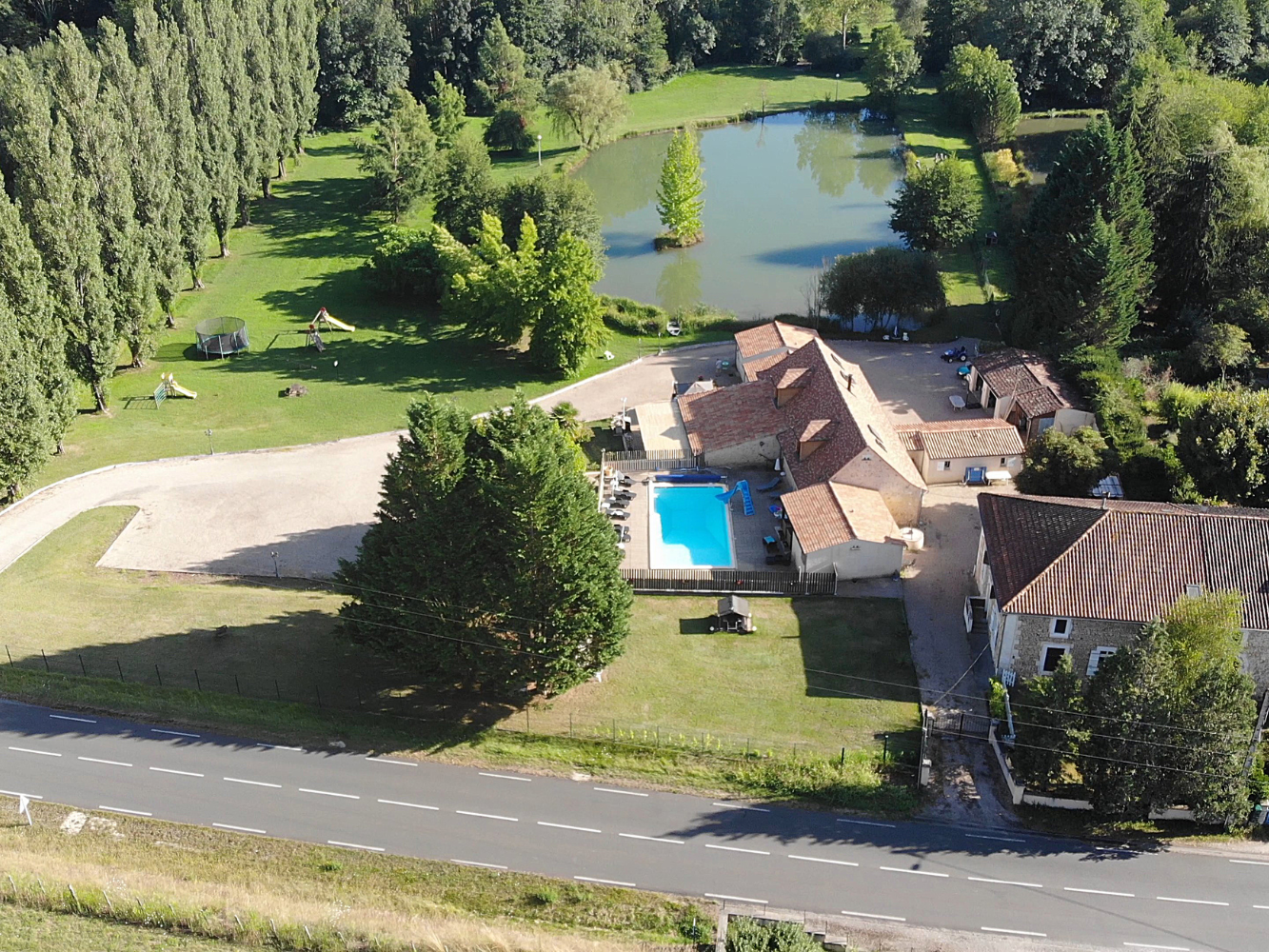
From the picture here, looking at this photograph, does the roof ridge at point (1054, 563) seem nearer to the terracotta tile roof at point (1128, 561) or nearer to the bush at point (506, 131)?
the terracotta tile roof at point (1128, 561)

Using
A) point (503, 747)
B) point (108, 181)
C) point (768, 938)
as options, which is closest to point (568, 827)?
point (503, 747)

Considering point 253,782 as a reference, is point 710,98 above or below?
above

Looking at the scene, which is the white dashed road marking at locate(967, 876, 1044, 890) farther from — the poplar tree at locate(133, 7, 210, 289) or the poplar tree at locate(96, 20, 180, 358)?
the poplar tree at locate(133, 7, 210, 289)

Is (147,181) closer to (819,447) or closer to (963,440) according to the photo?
(819,447)

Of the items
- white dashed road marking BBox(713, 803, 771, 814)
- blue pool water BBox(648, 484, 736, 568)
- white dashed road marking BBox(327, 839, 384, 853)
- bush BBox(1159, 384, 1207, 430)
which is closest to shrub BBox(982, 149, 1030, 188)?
bush BBox(1159, 384, 1207, 430)

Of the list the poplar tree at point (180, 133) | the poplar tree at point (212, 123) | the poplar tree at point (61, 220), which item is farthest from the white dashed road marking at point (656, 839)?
the poplar tree at point (212, 123)

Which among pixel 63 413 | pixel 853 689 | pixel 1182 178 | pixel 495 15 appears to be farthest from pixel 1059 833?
pixel 495 15
